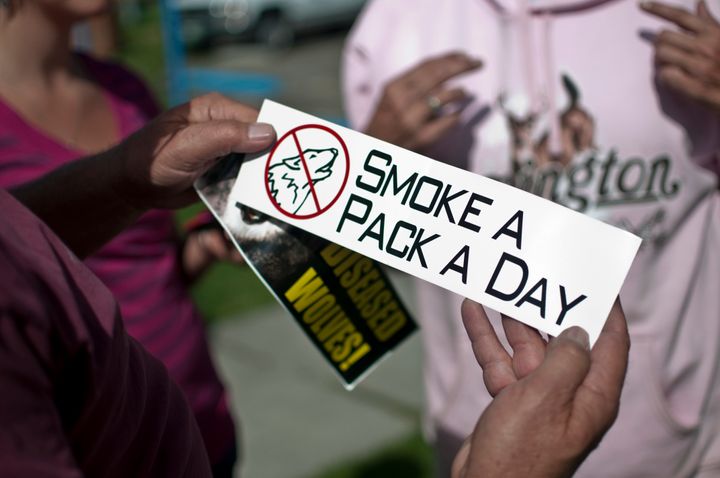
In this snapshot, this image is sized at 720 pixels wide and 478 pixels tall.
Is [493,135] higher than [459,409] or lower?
higher

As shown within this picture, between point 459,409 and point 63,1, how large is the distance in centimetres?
123

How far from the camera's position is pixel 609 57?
191 cm

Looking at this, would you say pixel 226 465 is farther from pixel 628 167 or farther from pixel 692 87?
pixel 692 87

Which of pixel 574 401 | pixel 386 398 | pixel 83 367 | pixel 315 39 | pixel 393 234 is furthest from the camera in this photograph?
pixel 315 39

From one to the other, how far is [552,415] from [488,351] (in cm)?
17

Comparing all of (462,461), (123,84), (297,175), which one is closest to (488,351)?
(462,461)

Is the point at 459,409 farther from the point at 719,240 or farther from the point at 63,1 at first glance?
the point at 63,1

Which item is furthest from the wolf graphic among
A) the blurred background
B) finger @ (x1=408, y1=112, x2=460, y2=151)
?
the blurred background

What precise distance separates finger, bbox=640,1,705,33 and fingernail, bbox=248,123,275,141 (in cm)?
87

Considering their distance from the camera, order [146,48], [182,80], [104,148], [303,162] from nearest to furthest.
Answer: [303,162]
[104,148]
[182,80]
[146,48]

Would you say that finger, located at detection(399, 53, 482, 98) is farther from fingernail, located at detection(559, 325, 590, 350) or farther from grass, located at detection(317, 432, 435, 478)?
grass, located at detection(317, 432, 435, 478)

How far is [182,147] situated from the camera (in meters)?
1.42

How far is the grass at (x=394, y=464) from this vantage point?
3.47m

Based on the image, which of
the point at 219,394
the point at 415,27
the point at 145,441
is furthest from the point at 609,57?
the point at 145,441
